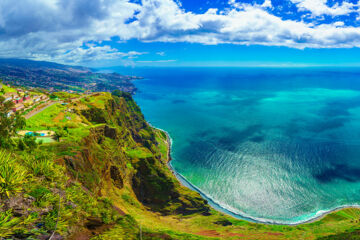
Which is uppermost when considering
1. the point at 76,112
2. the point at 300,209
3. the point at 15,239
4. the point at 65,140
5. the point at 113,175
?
the point at 76,112

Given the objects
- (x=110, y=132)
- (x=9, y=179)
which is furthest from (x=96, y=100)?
(x=9, y=179)

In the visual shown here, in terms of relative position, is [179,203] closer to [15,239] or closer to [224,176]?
[224,176]

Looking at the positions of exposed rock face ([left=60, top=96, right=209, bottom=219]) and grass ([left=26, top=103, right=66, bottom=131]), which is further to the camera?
grass ([left=26, top=103, right=66, bottom=131])

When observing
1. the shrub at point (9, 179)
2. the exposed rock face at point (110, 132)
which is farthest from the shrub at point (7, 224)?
the exposed rock face at point (110, 132)

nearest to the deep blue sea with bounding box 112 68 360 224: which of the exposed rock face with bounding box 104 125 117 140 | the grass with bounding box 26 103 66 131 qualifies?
the exposed rock face with bounding box 104 125 117 140

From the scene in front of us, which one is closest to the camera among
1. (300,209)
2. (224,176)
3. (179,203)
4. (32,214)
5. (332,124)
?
(32,214)

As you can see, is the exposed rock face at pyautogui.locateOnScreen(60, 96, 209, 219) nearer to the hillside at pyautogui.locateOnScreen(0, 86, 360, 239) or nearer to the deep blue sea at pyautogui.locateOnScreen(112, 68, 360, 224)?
the hillside at pyautogui.locateOnScreen(0, 86, 360, 239)

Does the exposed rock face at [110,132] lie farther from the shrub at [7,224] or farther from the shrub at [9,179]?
the shrub at [7,224]

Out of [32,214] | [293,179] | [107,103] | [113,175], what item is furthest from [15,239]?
[293,179]
